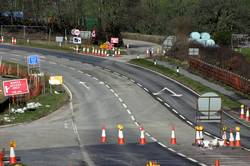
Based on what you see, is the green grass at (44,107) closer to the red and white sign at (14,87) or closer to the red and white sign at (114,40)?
the red and white sign at (14,87)

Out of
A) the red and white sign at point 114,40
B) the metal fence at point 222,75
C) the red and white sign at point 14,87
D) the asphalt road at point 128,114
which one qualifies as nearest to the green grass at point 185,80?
the asphalt road at point 128,114

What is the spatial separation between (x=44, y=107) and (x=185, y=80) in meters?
17.5

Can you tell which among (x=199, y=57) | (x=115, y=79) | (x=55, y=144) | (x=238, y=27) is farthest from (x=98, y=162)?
(x=238, y=27)

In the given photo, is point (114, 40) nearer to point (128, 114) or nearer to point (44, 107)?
point (44, 107)

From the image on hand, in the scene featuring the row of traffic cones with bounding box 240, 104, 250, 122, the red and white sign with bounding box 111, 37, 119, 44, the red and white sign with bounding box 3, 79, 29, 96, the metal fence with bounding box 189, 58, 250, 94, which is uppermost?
the red and white sign with bounding box 111, 37, 119, 44

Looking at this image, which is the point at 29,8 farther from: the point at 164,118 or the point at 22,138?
the point at 22,138

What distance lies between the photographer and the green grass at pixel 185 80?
43781 millimetres

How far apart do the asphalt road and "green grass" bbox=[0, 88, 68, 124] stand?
1.20 metres

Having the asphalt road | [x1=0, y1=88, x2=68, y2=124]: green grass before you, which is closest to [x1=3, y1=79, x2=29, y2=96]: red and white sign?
[x1=0, y1=88, x2=68, y2=124]: green grass

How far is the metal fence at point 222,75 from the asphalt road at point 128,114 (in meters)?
4.33

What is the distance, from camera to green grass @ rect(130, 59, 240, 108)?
→ 144 feet

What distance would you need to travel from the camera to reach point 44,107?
41.0 meters

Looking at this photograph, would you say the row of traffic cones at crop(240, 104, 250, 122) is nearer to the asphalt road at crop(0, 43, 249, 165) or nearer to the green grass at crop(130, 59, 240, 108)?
the asphalt road at crop(0, 43, 249, 165)

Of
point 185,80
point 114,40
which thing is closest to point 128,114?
point 185,80
